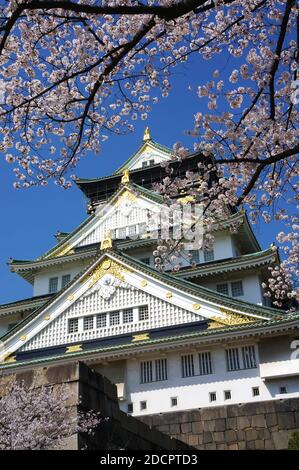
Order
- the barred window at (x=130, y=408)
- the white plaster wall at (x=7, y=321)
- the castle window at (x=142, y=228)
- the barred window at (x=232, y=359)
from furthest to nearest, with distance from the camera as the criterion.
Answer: the castle window at (x=142, y=228), the white plaster wall at (x=7, y=321), the barred window at (x=130, y=408), the barred window at (x=232, y=359)

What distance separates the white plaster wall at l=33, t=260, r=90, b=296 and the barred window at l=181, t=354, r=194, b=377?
10.3 m

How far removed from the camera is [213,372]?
71.2ft

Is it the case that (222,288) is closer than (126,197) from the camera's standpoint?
Yes

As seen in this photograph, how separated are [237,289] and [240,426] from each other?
8175 mm

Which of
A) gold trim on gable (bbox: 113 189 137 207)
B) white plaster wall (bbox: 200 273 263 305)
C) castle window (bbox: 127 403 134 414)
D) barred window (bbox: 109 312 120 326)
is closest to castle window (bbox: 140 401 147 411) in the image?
castle window (bbox: 127 403 134 414)

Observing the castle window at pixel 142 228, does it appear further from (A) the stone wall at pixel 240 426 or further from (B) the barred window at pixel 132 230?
Answer: (A) the stone wall at pixel 240 426

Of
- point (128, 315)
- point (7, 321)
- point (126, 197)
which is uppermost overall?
point (126, 197)

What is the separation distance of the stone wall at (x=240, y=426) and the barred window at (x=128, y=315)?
5.25 metres

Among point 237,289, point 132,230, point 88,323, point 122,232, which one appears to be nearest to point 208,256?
point 237,289

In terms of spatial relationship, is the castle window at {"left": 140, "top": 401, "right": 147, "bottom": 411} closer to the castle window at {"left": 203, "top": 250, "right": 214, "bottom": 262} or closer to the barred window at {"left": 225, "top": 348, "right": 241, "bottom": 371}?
the barred window at {"left": 225, "top": 348, "right": 241, "bottom": 371}

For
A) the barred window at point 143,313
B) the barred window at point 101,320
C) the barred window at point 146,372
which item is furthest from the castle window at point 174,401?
the barred window at point 101,320

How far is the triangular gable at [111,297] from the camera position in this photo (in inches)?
920

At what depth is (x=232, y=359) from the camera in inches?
856

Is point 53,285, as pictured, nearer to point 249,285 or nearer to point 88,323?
point 88,323
